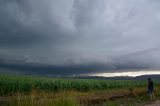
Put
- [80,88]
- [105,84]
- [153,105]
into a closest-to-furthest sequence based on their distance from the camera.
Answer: [153,105]
[80,88]
[105,84]

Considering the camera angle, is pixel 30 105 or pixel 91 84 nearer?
pixel 30 105

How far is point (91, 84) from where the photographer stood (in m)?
49.9

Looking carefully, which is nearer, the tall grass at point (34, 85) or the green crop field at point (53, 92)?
the green crop field at point (53, 92)

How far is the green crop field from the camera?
46.3ft

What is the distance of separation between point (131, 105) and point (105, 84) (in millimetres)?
30957

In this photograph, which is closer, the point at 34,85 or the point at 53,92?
the point at 53,92

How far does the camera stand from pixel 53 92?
2598 centimetres

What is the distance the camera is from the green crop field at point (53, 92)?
1410cm

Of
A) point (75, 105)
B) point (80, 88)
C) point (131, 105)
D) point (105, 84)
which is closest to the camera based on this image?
point (75, 105)

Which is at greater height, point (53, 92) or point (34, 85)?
point (34, 85)

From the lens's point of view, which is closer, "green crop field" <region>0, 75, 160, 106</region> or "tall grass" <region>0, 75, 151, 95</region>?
"green crop field" <region>0, 75, 160, 106</region>

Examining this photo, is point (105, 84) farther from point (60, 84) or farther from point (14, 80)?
point (14, 80)

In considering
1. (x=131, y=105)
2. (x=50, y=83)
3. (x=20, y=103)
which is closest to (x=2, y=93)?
(x=50, y=83)

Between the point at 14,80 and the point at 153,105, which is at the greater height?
the point at 14,80
